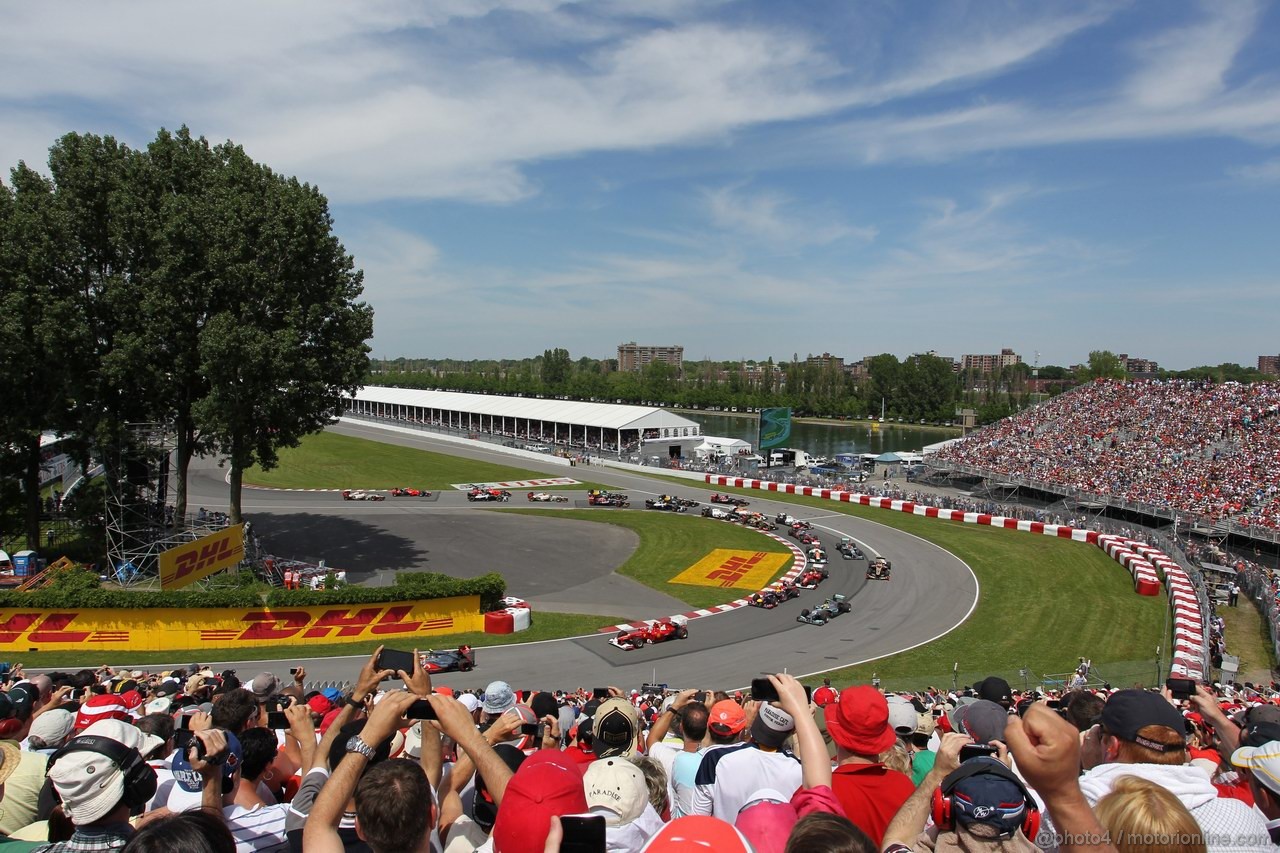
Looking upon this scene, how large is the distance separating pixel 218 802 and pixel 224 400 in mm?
26595

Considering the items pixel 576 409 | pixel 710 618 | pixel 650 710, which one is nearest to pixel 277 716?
pixel 650 710

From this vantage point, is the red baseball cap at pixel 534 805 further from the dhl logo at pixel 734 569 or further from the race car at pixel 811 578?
the dhl logo at pixel 734 569

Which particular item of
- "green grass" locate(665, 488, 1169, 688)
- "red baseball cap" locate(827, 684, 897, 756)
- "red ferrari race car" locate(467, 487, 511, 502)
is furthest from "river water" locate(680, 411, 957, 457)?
"red baseball cap" locate(827, 684, 897, 756)

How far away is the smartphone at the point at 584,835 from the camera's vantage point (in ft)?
10.6

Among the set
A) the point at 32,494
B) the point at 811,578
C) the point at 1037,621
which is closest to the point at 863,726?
the point at 1037,621

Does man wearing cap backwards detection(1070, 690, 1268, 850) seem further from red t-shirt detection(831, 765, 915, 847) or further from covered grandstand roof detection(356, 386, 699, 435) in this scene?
covered grandstand roof detection(356, 386, 699, 435)

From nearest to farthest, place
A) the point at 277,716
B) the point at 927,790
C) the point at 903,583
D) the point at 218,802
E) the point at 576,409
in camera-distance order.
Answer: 1. the point at 927,790
2. the point at 218,802
3. the point at 277,716
4. the point at 903,583
5. the point at 576,409

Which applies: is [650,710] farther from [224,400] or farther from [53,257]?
[53,257]

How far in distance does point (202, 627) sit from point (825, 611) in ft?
69.6

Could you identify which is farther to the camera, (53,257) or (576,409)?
(576,409)

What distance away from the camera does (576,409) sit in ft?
270

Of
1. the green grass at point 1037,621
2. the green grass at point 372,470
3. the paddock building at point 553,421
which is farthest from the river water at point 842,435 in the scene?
the green grass at point 1037,621

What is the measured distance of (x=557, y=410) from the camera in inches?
3302

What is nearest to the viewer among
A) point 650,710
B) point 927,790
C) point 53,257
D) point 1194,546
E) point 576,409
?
point 927,790
